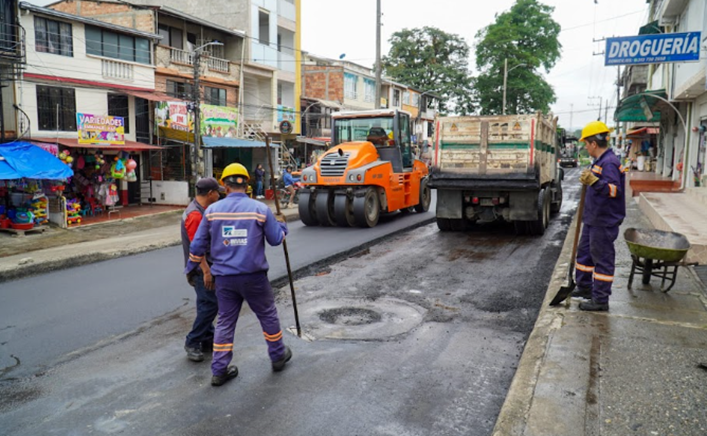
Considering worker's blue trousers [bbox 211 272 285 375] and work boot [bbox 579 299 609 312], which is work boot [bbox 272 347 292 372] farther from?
work boot [bbox 579 299 609 312]

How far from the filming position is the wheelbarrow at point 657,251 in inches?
229

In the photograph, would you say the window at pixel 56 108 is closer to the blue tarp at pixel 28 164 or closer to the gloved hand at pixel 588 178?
the blue tarp at pixel 28 164

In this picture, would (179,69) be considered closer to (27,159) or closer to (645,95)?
(27,159)

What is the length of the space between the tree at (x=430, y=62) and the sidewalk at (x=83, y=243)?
116 ft

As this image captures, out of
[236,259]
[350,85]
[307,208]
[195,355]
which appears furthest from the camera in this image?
[350,85]

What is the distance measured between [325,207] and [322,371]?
886 cm

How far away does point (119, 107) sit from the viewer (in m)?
19.1

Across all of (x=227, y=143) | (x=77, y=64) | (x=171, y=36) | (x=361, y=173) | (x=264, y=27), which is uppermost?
(x=264, y=27)

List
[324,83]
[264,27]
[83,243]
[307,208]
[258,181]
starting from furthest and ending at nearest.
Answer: [324,83] → [264,27] → [258,181] → [307,208] → [83,243]

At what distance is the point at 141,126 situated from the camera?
20281 millimetres

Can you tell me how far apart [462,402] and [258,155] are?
23743 millimetres

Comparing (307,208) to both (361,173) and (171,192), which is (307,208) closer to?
(361,173)

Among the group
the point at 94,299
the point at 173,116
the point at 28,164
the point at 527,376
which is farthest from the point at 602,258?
the point at 173,116

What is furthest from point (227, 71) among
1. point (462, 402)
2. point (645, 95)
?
point (462, 402)
